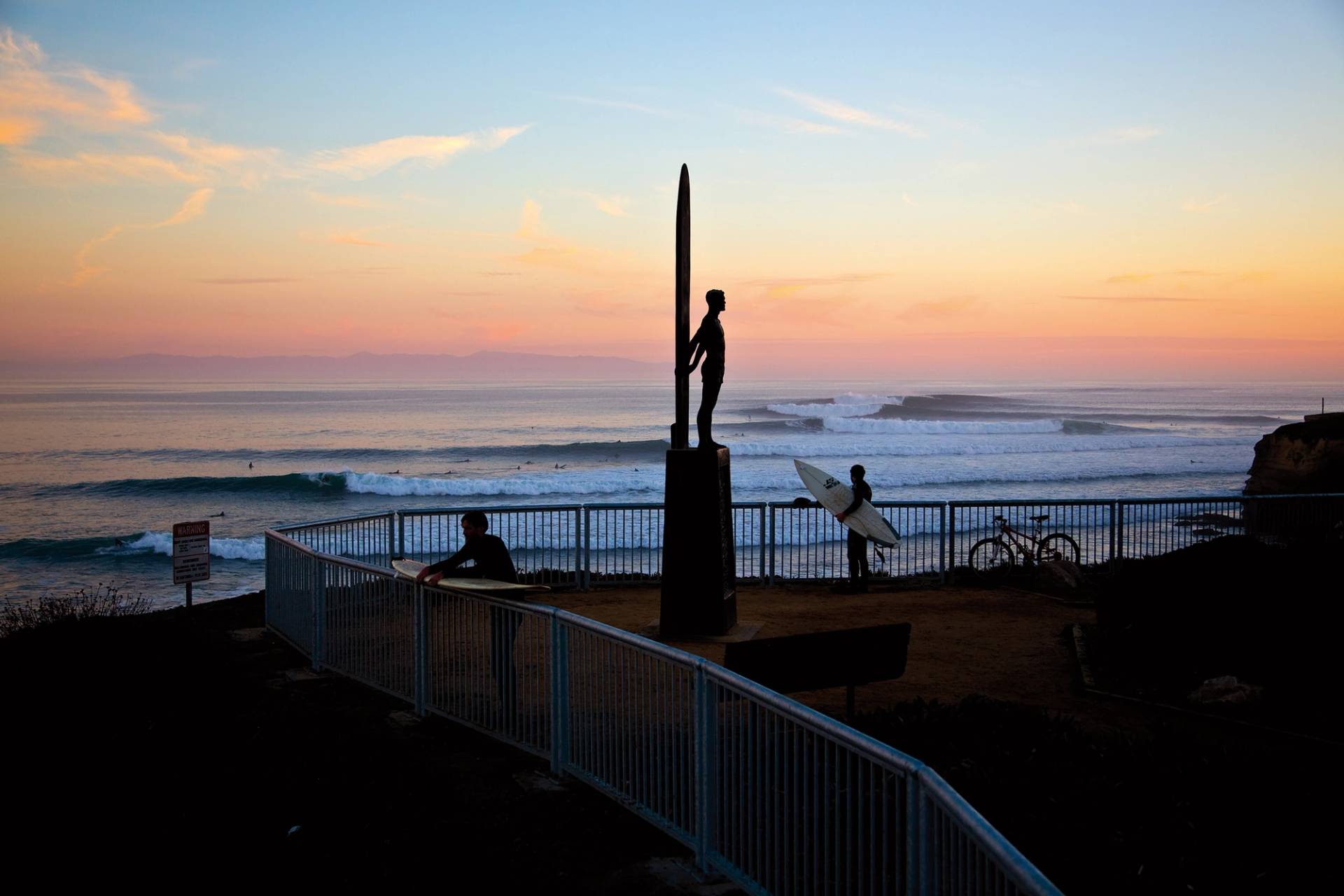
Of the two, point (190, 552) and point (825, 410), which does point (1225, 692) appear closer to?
point (190, 552)

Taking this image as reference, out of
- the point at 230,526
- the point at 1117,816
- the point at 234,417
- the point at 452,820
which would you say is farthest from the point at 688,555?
the point at 234,417

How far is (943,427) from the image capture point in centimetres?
8038

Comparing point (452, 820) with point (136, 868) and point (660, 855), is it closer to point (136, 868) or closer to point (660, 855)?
point (660, 855)

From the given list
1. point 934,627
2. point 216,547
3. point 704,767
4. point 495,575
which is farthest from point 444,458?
point 704,767

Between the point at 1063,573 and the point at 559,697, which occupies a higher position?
the point at 559,697

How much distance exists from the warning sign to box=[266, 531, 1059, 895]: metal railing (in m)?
3.21

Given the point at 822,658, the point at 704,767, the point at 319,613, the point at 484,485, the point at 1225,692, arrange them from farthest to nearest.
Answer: the point at 484,485 → the point at 319,613 → the point at 1225,692 → the point at 822,658 → the point at 704,767

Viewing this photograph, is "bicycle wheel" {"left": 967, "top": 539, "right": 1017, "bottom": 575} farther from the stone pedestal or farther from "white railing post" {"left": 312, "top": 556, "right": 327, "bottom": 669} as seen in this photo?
"white railing post" {"left": 312, "top": 556, "right": 327, "bottom": 669}

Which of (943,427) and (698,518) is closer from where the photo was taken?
(698,518)

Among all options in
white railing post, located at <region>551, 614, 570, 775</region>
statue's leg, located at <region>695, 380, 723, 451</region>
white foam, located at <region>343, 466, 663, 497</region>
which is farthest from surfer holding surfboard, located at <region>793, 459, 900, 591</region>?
white foam, located at <region>343, 466, 663, 497</region>

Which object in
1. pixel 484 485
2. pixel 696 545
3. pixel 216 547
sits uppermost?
pixel 696 545

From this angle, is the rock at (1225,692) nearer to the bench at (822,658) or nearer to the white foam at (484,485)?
the bench at (822,658)

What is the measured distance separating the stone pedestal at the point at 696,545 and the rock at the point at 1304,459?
2050 cm

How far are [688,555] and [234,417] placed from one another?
3028 inches
